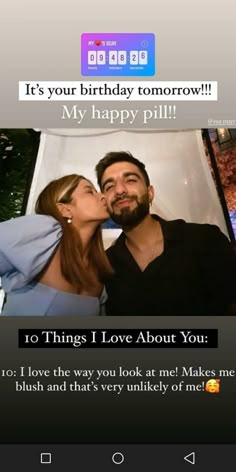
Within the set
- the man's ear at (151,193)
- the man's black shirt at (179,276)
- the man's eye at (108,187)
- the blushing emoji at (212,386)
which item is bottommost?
the blushing emoji at (212,386)

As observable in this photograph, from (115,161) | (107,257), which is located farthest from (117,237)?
(115,161)

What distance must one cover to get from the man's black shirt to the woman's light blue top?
0.06m

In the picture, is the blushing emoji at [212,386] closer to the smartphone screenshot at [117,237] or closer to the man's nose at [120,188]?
the smartphone screenshot at [117,237]

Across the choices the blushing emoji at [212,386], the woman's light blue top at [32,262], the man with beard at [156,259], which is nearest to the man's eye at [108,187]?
the man with beard at [156,259]

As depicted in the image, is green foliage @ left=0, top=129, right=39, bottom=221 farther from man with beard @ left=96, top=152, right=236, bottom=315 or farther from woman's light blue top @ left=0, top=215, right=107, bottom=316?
man with beard @ left=96, top=152, right=236, bottom=315

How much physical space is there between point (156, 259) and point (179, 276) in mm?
57

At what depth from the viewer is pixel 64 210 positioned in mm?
1039

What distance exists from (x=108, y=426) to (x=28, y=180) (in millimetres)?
505

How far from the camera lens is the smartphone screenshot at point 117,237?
1007mm

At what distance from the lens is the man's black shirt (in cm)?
103

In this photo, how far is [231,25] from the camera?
1005mm

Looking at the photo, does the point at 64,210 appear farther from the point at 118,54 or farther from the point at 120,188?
the point at 118,54

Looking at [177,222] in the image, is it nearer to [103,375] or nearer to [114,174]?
[114,174]
